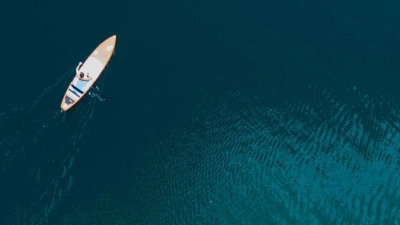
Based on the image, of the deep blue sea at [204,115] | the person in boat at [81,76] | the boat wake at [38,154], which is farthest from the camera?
the person in boat at [81,76]

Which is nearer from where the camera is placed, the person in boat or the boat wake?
the boat wake

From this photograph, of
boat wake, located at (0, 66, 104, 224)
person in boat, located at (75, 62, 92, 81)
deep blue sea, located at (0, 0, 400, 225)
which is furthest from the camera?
person in boat, located at (75, 62, 92, 81)

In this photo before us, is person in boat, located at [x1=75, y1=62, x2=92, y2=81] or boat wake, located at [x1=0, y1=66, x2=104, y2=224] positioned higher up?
person in boat, located at [x1=75, y1=62, x2=92, y2=81]

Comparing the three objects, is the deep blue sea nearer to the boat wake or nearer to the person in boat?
the boat wake

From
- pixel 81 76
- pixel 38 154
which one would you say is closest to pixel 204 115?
pixel 81 76

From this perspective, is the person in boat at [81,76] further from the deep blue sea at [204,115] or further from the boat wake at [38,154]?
the boat wake at [38,154]

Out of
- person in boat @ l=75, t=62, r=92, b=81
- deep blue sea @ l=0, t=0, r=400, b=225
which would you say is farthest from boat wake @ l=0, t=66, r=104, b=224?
person in boat @ l=75, t=62, r=92, b=81

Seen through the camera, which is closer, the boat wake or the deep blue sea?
the boat wake

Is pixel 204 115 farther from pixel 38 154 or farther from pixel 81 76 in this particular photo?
pixel 38 154

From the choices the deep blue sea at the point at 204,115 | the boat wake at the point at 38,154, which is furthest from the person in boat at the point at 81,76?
the boat wake at the point at 38,154

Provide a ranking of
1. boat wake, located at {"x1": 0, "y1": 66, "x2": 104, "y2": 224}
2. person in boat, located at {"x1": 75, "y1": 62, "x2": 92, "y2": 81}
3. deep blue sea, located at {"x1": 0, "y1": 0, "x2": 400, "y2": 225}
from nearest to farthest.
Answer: boat wake, located at {"x1": 0, "y1": 66, "x2": 104, "y2": 224}
deep blue sea, located at {"x1": 0, "y1": 0, "x2": 400, "y2": 225}
person in boat, located at {"x1": 75, "y1": 62, "x2": 92, "y2": 81}
